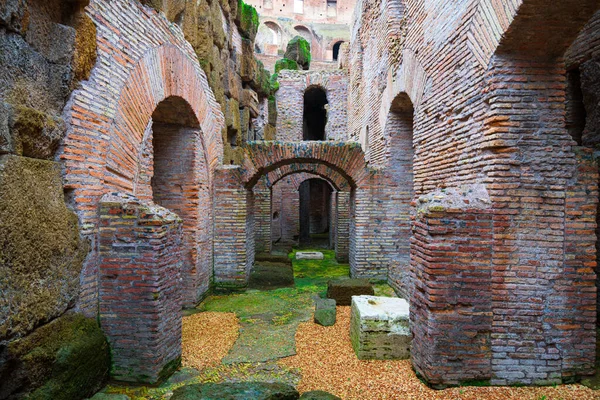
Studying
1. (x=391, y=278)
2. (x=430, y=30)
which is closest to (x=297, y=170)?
(x=391, y=278)

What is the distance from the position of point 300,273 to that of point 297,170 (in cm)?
294

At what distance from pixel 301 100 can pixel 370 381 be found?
12533mm

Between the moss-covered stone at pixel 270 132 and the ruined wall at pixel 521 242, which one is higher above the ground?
the moss-covered stone at pixel 270 132

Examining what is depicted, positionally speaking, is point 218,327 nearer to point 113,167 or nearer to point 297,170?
point 113,167

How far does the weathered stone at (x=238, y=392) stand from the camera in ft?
9.94

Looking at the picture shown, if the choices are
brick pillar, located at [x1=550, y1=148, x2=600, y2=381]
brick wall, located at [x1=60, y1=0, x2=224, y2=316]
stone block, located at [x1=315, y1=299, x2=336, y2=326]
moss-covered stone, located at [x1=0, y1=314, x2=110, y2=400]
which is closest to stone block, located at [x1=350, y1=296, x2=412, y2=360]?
stone block, located at [x1=315, y1=299, x2=336, y2=326]

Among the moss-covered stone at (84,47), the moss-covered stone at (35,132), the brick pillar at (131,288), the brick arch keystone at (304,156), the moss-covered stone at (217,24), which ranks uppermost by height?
the moss-covered stone at (217,24)

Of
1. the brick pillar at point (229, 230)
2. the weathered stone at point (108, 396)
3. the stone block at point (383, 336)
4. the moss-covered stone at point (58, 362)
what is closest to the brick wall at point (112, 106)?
the moss-covered stone at point (58, 362)

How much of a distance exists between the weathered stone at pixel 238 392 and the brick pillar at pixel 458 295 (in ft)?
4.72

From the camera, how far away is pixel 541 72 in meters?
3.54

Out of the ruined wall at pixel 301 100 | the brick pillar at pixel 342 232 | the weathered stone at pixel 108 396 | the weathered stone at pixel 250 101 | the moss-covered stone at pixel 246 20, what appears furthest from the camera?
the ruined wall at pixel 301 100

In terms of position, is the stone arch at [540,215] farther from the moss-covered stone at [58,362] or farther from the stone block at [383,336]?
the moss-covered stone at [58,362]

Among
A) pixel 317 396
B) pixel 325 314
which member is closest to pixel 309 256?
pixel 325 314

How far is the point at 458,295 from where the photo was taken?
11.5 ft
